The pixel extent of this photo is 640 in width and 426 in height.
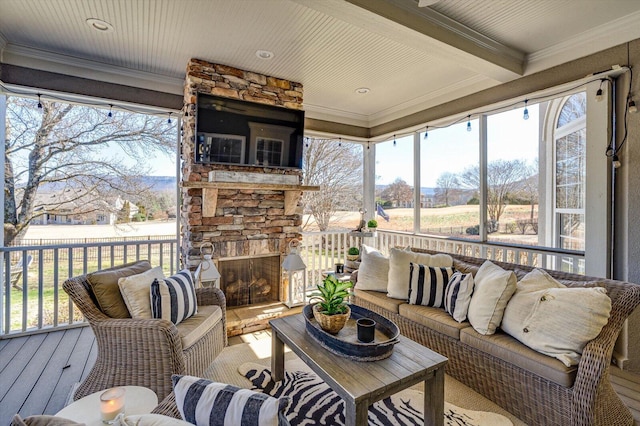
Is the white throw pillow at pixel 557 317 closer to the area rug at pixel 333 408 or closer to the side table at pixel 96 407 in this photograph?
the area rug at pixel 333 408

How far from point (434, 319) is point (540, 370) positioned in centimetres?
78

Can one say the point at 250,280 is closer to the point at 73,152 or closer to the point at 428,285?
Result: the point at 428,285

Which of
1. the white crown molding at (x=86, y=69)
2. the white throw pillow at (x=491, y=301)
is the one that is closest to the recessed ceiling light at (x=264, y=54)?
the white crown molding at (x=86, y=69)

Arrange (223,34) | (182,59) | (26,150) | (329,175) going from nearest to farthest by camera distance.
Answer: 1. (223,34)
2. (182,59)
3. (26,150)
4. (329,175)

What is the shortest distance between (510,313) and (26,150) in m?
5.14

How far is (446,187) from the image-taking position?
4.41 meters

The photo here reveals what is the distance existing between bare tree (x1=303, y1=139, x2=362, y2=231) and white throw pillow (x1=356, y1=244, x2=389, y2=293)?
211cm

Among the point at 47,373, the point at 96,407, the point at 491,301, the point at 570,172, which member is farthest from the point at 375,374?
the point at 570,172

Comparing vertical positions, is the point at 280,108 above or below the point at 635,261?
above

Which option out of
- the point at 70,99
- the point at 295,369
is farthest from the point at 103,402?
the point at 70,99

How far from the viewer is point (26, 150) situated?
352 cm

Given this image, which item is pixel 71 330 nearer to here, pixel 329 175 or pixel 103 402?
pixel 103 402

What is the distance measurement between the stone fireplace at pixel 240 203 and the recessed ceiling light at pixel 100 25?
76 centimetres

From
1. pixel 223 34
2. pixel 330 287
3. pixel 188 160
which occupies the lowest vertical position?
pixel 330 287
